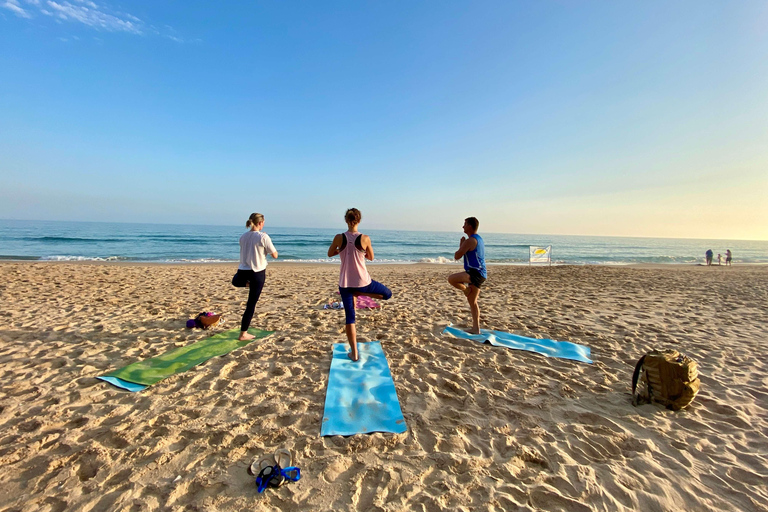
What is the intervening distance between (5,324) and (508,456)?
7.48m

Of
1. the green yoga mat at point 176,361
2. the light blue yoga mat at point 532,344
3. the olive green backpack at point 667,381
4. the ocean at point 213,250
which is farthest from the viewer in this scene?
the ocean at point 213,250

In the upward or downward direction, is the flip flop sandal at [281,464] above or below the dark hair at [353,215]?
below

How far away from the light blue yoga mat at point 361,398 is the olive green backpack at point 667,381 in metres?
2.40

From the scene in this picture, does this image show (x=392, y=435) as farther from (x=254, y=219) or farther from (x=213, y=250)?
(x=213, y=250)

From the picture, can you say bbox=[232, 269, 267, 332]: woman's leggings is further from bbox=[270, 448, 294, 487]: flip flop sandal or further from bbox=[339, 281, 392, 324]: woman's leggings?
bbox=[270, 448, 294, 487]: flip flop sandal

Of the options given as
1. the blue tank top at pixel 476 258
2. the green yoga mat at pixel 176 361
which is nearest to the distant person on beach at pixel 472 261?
the blue tank top at pixel 476 258

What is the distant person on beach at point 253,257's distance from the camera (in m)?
4.54

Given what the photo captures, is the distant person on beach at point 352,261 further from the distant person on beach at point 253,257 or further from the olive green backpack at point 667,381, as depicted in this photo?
the olive green backpack at point 667,381

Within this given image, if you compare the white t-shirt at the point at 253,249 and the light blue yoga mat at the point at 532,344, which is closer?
the light blue yoga mat at the point at 532,344

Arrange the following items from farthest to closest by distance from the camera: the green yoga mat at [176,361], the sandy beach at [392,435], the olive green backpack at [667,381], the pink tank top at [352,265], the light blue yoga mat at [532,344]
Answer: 1. the light blue yoga mat at [532,344]
2. the pink tank top at [352,265]
3. the green yoga mat at [176,361]
4. the olive green backpack at [667,381]
5. the sandy beach at [392,435]

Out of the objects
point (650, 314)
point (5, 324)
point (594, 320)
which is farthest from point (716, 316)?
point (5, 324)

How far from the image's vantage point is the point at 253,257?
4.55 meters

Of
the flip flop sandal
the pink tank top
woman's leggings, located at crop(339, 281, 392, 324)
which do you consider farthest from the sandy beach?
the pink tank top

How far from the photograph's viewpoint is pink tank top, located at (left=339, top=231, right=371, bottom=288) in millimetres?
3900
